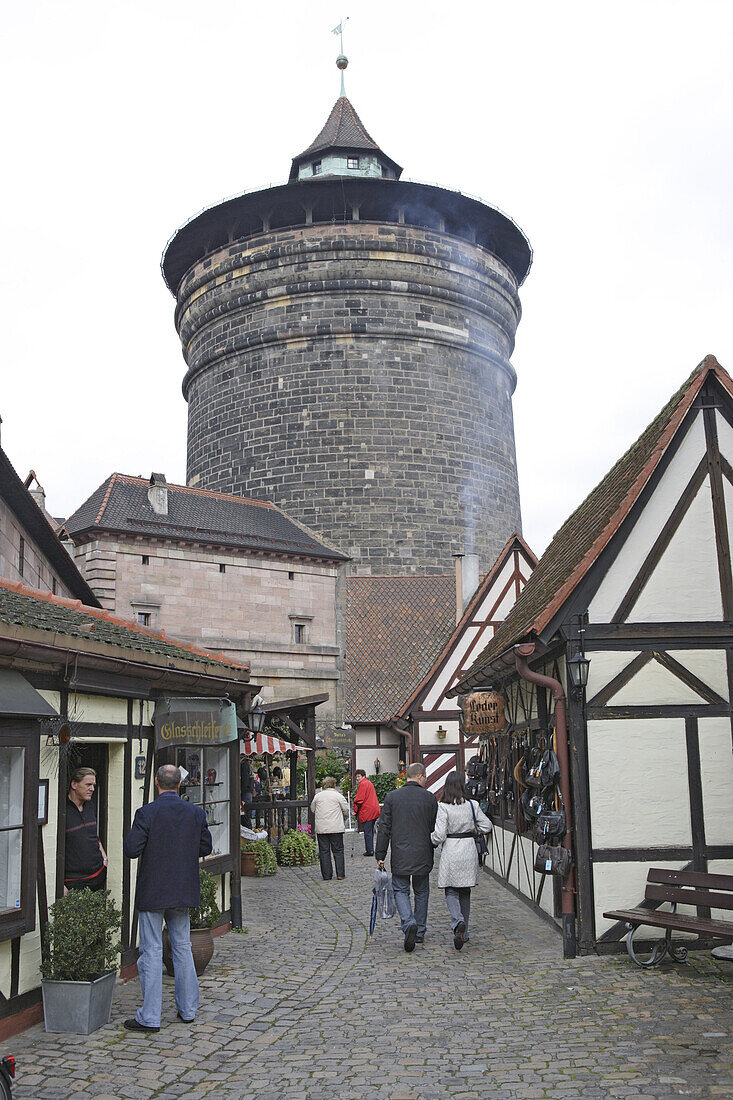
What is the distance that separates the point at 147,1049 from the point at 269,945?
3293 millimetres

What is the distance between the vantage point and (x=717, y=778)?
8.34 m

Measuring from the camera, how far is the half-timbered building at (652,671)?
8.23 m

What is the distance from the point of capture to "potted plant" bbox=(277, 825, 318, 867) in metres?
15.9

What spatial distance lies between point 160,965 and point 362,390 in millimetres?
29415

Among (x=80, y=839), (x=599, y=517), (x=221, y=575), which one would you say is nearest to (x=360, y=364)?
(x=221, y=575)

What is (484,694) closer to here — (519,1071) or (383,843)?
(383,843)

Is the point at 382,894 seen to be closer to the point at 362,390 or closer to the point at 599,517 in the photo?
the point at 599,517

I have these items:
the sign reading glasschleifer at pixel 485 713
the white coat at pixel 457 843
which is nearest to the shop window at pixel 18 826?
the white coat at pixel 457 843

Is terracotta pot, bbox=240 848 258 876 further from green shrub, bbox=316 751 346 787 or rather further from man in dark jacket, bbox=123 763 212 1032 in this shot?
green shrub, bbox=316 751 346 787

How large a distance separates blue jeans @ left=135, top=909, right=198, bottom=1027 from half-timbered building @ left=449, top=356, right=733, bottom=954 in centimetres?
302

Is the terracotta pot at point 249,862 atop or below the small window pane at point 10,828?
below

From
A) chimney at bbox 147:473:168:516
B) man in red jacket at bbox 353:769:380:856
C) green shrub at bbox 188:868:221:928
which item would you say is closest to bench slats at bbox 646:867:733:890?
green shrub at bbox 188:868:221:928

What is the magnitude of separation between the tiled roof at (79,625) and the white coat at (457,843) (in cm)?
235

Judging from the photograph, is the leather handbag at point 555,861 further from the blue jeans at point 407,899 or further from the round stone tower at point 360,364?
the round stone tower at point 360,364
